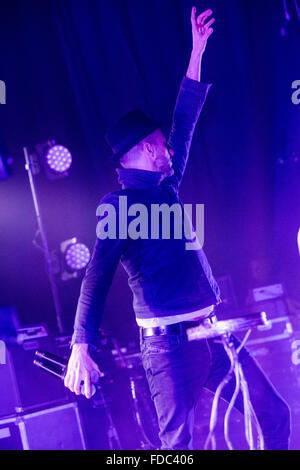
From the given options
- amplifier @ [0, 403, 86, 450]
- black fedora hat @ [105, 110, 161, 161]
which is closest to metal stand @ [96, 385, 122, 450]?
amplifier @ [0, 403, 86, 450]

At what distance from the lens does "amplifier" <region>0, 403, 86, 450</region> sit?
3428 mm

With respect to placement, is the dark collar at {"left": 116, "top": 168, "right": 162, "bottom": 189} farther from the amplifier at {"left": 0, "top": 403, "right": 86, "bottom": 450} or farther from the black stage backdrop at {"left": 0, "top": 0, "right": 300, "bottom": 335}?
the black stage backdrop at {"left": 0, "top": 0, "right": 300, "bottom": 335}

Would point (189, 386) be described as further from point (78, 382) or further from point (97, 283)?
point (97, 283)

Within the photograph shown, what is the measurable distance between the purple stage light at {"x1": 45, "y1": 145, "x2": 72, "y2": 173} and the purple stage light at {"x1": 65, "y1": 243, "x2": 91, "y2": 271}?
2.23 feet

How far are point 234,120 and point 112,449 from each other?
3004mm

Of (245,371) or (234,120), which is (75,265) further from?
(245,371)

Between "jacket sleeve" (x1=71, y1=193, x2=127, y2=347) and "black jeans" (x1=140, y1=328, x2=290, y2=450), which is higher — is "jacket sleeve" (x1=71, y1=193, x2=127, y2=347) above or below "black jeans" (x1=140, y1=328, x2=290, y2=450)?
above

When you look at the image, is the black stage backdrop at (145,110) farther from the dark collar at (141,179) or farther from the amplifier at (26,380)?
the dark collar at (141,179)

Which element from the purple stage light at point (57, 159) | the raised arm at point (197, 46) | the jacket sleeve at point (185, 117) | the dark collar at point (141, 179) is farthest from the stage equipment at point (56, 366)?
the purple stage light at point (57, 159)

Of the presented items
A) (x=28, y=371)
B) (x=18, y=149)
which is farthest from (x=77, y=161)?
(x=28, y=371)

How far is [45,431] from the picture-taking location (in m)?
3.50

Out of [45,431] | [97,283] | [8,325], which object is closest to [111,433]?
[45,431]

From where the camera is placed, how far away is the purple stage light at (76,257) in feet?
14.6

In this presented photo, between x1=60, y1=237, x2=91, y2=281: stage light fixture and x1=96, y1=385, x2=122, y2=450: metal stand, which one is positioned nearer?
x1=96, y1=385, x2=122, y2=450: metal stand
